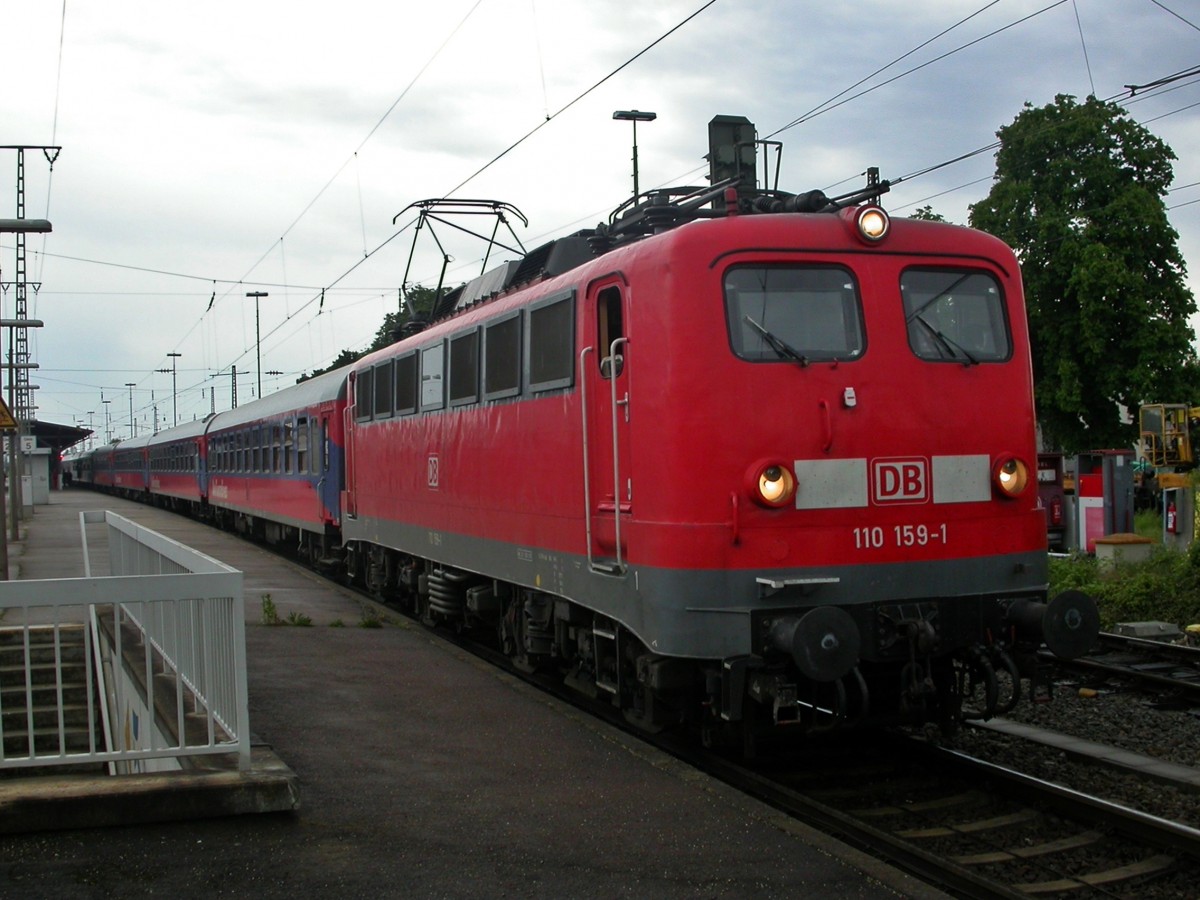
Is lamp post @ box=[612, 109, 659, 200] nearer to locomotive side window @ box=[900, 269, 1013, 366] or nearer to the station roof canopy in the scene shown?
locomotive side window @ box=[900, 269, 1013, 366]

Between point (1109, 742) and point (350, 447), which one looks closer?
point (1109, 742)

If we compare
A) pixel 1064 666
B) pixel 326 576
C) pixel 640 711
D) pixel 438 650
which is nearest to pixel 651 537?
pixel 640 711

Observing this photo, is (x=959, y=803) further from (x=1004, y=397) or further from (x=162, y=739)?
(x=162, y=739)

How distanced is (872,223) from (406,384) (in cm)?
653

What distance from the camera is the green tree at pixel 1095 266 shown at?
34.8 meters

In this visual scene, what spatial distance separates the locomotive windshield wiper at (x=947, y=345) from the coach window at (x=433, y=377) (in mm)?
5043

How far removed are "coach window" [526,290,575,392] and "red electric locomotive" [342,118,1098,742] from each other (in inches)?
1.6

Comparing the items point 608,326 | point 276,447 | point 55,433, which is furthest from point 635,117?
point 55,433

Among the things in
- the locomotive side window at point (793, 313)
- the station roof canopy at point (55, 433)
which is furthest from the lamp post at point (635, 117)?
the station roof canopy at point (55, 433)

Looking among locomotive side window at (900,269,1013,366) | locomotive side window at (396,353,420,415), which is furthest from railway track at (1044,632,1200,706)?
locomotive side window at (396,353,420,415)

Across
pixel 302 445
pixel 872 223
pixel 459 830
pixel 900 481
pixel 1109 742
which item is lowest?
pixel 1109 742

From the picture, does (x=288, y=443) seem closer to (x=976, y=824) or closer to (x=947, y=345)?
(x=947, y=345)

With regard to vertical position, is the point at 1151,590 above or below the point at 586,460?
below

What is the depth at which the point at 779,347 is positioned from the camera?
7.05 metres
